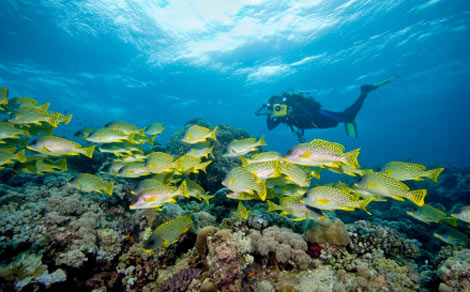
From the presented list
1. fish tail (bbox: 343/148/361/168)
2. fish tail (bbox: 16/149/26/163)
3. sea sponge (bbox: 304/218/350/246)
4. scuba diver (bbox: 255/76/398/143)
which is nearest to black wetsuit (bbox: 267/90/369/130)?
scuba diver (bbox: 255/76/398/143)

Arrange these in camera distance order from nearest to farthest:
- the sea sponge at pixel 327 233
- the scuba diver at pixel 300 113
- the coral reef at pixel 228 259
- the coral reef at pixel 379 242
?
1. the coral reef at pixel 228 259
2. the sea sponge at pixel 327 233
3. the coral reef at pixel 379 242
4. the scuba diver at pixel 300 113

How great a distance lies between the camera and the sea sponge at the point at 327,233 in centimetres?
465

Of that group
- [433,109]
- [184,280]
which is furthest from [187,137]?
[433,109]

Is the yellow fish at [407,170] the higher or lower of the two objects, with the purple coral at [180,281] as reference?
higher

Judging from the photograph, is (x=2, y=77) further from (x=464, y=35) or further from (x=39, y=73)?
(x=464, y=35)

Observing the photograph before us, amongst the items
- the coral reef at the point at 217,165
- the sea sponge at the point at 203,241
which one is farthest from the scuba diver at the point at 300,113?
the sea sponge at the point at 203,241

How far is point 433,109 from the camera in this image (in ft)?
191

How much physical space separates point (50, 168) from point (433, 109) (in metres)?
81.7

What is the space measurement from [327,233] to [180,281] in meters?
3.29

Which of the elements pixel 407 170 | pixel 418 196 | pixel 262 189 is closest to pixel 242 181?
pixel 262 189

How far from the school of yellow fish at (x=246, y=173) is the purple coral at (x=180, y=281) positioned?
695mm

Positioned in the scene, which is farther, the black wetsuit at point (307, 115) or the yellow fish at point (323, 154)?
the black wetsuit at point (307, 115)

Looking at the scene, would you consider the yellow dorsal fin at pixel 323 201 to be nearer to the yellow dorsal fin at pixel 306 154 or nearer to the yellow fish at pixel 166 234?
the yellow dorsal fin at pixel 306 154

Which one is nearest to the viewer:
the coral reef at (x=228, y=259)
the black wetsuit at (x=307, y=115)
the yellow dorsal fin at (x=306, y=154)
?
the yellow dorsal fin at (x=306, y=154)
